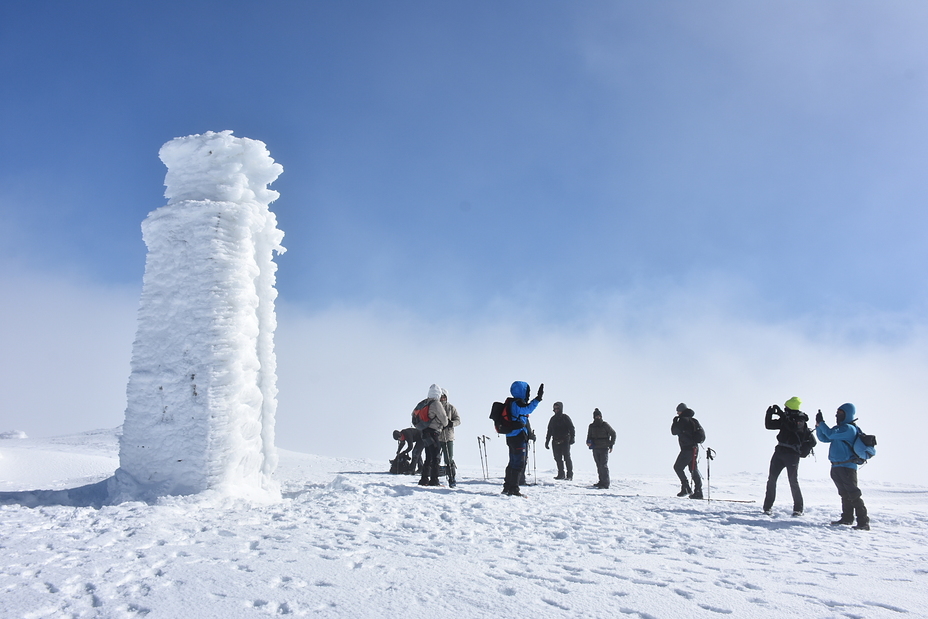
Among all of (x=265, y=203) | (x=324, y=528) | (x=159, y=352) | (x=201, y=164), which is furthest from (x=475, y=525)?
(x=201, y=164)

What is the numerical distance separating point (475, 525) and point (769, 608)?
3.62 m

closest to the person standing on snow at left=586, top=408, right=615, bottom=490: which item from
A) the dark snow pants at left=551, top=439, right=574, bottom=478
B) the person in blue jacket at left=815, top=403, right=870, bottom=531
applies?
the dark snow pants at left=551, top=439, right=574, bottom=478

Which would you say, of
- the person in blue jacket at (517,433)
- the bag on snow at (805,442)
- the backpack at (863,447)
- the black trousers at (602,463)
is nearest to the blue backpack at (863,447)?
the backpack at (863,447)

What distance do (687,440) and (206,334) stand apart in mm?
9797

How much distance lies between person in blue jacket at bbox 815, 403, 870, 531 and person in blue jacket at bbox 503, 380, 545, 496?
4.60 m

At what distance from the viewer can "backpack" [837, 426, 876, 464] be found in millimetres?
7785

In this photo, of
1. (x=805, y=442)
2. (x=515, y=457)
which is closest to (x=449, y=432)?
(x=515, y=457)

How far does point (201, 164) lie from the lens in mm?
9500

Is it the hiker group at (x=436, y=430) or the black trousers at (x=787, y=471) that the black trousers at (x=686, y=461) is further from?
the hiker group at (x=436, y=430)

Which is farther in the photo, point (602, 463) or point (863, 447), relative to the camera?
point (602, 463)

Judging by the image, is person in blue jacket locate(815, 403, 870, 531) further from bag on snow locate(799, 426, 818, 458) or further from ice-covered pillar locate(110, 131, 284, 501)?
ice-covered pillar locate(110, 131, 284, 501)

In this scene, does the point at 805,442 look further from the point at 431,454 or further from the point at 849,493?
the point at 431,454

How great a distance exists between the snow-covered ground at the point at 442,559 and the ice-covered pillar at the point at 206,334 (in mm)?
879

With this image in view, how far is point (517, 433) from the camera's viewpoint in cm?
983
